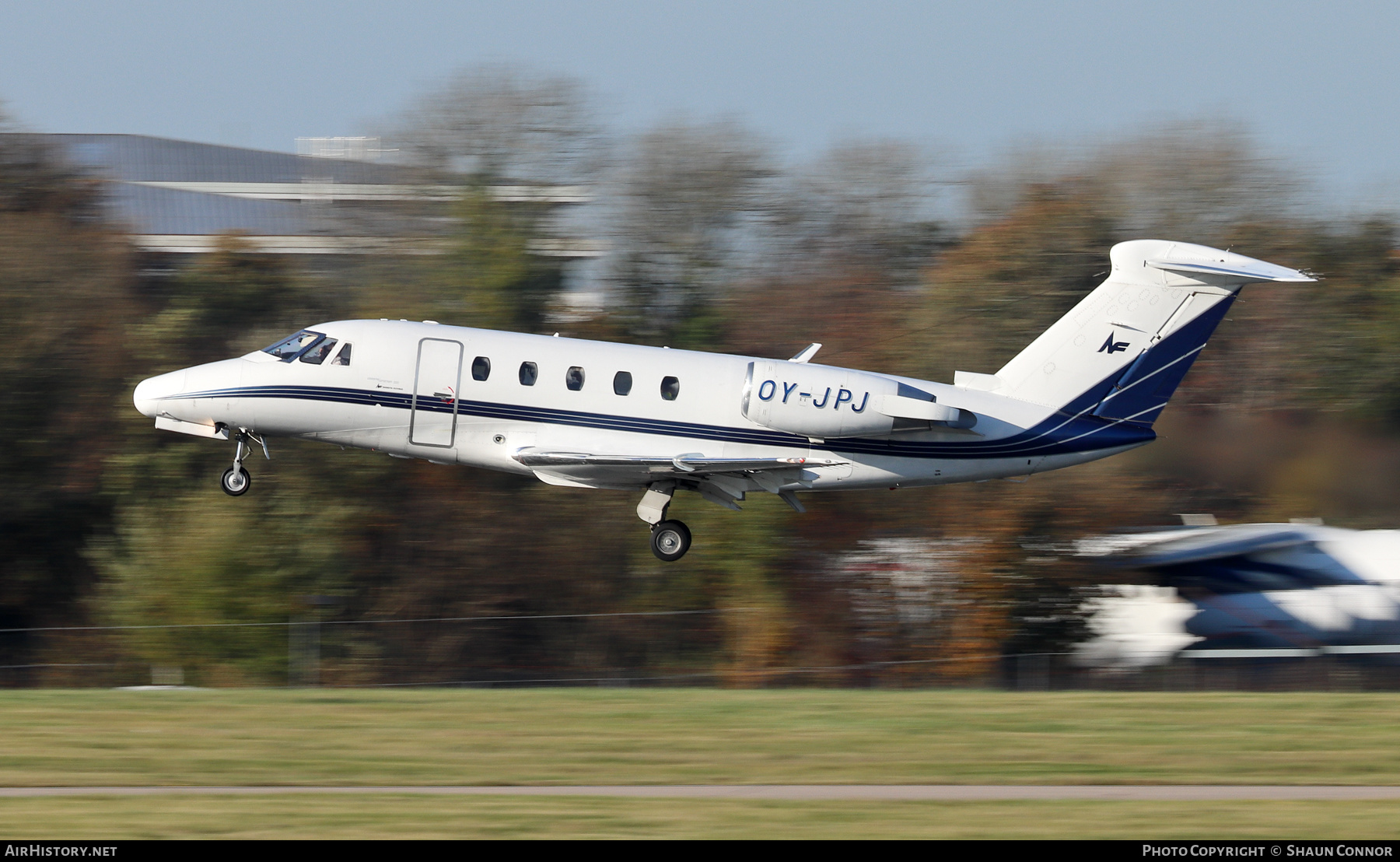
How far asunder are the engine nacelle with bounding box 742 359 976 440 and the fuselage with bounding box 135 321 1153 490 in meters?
0.09

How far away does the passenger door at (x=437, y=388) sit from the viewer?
20.4 meters

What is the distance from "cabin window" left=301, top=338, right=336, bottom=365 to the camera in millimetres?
20766

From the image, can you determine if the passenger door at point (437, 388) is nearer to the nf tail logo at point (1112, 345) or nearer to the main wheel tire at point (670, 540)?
the main wheel tire at point (670, 540)

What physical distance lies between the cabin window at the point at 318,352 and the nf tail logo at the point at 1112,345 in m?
11.2

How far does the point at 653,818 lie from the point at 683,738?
146 inches

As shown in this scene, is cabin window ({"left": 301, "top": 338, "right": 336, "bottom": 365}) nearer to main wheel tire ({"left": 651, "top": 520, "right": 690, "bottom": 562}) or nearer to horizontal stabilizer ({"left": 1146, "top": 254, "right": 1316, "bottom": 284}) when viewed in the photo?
main wheel tire ({"left": 651, "top": 520, "right": 690, "bottom": 562})

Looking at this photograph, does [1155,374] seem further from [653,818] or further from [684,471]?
[653,818]

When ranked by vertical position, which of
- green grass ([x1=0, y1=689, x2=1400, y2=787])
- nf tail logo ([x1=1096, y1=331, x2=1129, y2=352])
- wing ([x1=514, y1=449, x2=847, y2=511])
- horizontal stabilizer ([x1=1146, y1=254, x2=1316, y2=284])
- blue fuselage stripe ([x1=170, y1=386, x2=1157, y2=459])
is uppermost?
horizontal stabilizer ([x1=1146, y1=254, x2=1316, y2=284])

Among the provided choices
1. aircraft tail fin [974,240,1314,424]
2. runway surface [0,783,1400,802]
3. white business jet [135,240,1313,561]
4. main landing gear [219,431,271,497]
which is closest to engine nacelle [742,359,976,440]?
white business jet [135,240,1313,561]

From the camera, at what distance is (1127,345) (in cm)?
2150

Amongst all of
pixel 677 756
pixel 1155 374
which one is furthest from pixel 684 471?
pixel 1155 374

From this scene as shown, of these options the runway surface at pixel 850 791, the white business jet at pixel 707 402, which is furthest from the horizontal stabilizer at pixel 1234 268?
A: the runway surface at pixel 850 791

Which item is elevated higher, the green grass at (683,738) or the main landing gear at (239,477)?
the main landing gear at (239,477)

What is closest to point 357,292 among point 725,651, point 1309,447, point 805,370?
point 725,651
